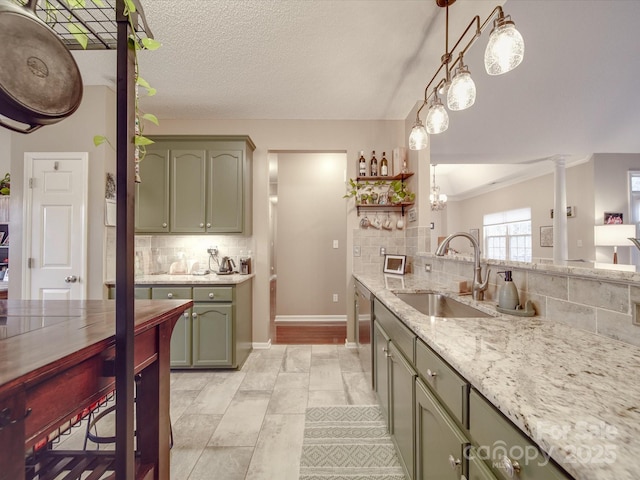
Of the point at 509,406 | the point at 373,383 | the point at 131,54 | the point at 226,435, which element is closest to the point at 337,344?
the point at 373,383

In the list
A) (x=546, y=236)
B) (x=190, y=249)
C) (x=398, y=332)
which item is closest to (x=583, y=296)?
(x=398, y=332)

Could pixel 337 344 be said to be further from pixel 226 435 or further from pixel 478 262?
pixel 478 262

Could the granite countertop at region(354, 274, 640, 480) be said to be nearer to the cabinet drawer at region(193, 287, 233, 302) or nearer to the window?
the cabinet drawer at region(193, 287, 233, 302)

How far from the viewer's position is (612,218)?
13.3 ft

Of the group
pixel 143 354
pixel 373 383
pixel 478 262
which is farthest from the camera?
pixel 373 383

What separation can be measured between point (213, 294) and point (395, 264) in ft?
6.37

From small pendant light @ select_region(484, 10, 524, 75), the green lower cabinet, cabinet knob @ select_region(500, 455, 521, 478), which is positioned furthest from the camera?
small pendant light @ select_region(484, 10, 524, 75)

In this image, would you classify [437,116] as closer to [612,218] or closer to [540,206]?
[612,218]

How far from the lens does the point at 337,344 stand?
10.9ft

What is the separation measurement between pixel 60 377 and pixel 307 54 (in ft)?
8.01

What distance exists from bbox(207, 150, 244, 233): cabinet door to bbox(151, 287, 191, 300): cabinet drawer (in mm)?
680

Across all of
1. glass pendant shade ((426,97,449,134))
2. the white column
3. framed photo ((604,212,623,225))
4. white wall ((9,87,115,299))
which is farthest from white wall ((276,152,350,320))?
framed photo ((604,212,623,225))

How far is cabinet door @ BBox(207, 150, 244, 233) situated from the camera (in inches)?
113

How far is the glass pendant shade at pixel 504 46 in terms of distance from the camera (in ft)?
3.65
